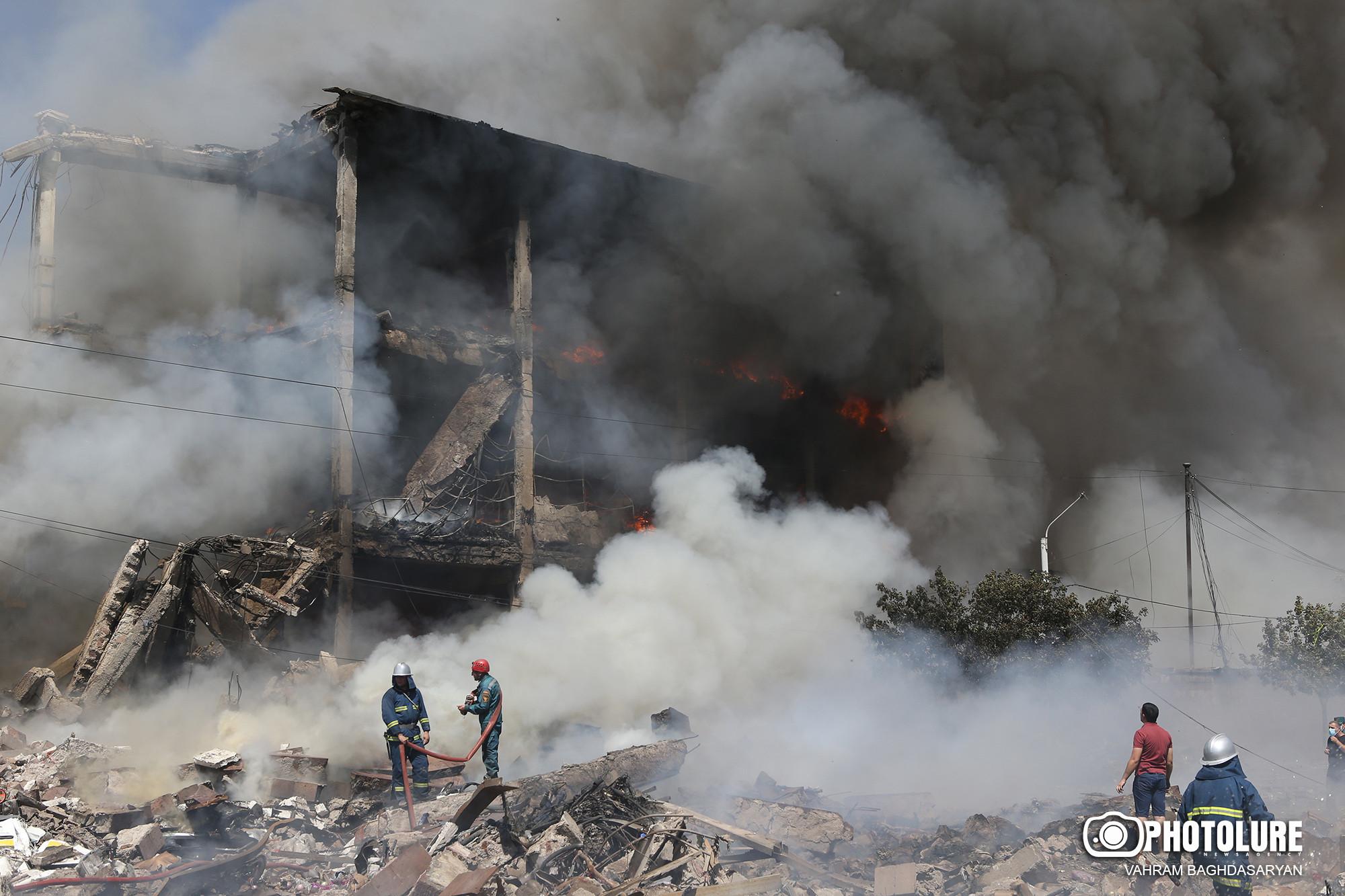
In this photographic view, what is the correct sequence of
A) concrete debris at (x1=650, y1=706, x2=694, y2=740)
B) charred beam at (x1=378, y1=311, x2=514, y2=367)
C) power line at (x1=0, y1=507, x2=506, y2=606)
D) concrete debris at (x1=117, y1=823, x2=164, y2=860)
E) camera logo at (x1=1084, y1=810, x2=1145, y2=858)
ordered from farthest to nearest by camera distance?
1. charred beam at (x1=378, y1=311, x2=514, y2=367)
2. power line at (x1=0, y1=507, x2=506, y2=606)
3. concrete debris at (x1=650, y1=706, x2=694, y2=740)
4. camera logo at (x1=1084, y1=810, x2=1145, y2=858)
5. concrete debris at (x1=117, y1=823, x2=164, y2=860)

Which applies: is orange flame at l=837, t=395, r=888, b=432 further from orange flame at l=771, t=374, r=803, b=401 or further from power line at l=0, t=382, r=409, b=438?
power line at l=0, t=382, r=409, b=438

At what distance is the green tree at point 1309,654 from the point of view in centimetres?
1955

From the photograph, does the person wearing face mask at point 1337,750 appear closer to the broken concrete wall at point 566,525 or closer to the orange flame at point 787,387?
the broken concrete wall at point 566,525

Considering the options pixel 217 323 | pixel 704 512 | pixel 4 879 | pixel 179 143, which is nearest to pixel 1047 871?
pixel 4 879

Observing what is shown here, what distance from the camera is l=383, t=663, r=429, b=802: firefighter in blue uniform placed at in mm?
10562

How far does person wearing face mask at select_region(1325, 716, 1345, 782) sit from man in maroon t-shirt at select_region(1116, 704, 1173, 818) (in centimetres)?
509

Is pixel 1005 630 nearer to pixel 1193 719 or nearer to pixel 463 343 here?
pixel 1193 719

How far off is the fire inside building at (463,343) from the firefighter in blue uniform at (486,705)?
7396 mm

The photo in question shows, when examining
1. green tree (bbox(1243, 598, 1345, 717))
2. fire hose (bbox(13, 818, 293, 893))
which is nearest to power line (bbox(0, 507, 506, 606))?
fire hose (bbox(13, 818, 293, 893))

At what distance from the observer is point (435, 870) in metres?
7.92

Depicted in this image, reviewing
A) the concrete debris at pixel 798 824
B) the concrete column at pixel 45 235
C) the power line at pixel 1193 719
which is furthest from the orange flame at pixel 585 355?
the concrete debris at pixel 798 824

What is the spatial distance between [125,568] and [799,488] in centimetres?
1815

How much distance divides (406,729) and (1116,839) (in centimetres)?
659

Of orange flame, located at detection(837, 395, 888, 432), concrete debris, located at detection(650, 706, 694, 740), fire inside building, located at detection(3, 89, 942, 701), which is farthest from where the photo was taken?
orange flame, located at detection(837, 395, 888, 432)
